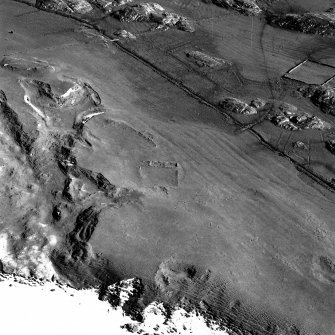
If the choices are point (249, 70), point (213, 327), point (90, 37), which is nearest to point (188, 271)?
point (213, 327)

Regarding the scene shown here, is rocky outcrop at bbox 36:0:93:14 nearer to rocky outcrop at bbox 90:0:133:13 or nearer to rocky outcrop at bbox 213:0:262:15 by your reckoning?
rocky outcrop at bbox 90:0:133:13

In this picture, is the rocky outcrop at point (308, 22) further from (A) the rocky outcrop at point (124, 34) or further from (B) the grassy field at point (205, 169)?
(A) the rocky outcrop at point (124, 34)

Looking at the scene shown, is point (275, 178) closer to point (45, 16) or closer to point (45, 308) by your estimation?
point (45, 308)

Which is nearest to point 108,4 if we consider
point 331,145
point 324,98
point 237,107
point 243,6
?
point 243,6

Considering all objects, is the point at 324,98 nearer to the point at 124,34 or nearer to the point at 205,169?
the point at 205,169

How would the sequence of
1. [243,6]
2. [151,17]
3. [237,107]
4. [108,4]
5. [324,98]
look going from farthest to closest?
[243,6] < [108,4] < [151,17] < [324,98] < [237,107]
